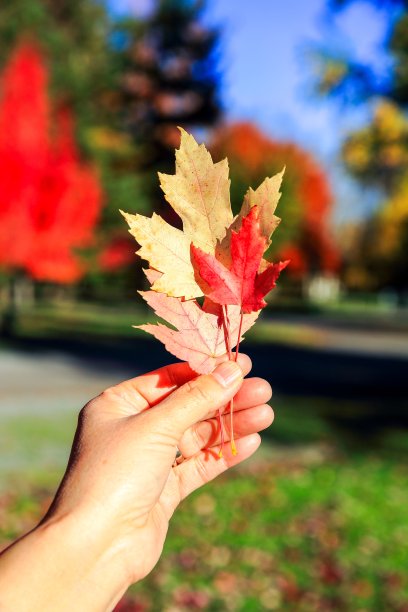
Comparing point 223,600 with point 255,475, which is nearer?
point 223,600

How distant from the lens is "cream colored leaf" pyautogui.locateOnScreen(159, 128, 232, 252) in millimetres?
1013

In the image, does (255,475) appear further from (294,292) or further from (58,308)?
(294,292)

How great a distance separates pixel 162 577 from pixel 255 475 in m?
2.19

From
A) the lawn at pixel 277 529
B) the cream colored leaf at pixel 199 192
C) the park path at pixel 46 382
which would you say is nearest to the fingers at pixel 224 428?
the cream colored leaf at pixel 199 192

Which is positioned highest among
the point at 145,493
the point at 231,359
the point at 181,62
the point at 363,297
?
the point at 181,62

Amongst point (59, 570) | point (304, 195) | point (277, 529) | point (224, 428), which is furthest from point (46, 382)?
point (304, 195)

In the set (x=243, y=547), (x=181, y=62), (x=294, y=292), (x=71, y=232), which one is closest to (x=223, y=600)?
(x=243, y=547)

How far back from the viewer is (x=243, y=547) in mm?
4969

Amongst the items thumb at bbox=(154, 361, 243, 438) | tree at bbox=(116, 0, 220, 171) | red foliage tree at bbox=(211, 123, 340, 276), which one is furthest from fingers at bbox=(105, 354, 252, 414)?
tree at bbox=(116, 0, 220, 171)

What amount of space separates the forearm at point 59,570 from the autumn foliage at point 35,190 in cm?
1380

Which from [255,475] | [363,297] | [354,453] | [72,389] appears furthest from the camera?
[363,297]

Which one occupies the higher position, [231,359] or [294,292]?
[231,359]

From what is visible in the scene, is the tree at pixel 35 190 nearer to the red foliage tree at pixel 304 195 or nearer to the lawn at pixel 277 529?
the lawn at pixel 277 529

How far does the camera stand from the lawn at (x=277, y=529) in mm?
4355
